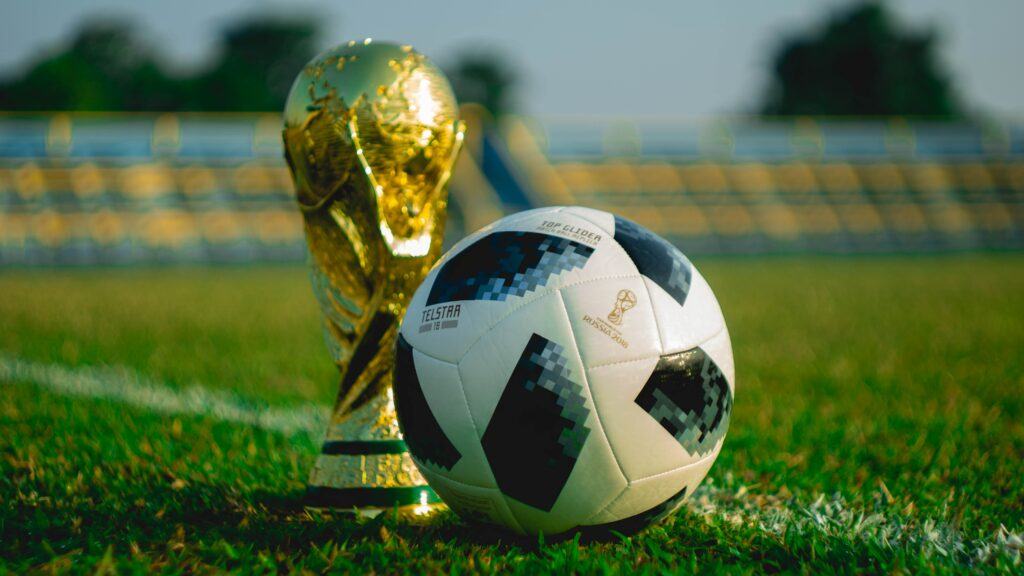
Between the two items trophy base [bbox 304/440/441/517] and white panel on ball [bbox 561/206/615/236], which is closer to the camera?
white panel on ball [bbox 561/206/615/236]

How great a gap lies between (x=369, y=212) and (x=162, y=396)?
2.31 m

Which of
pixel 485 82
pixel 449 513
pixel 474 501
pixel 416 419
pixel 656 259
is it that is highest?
pixel 656 259

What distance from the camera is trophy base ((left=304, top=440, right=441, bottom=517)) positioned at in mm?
2381

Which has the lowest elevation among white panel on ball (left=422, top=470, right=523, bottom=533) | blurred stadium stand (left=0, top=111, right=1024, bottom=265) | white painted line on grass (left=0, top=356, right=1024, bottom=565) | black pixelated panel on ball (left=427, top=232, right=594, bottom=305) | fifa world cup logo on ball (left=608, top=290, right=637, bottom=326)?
blurred stadium stand (left=0, top=111, right=1024, bottom=265)

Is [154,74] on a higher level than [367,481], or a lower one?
lower

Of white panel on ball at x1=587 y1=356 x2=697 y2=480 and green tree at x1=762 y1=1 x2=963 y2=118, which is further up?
white panel on ball at x1=587 y1=356 x2=697 y2=480

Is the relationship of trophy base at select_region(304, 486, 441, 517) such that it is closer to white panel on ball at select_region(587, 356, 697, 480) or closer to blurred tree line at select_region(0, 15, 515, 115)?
white panel on ball at select_region(587, 356, 697, 480)

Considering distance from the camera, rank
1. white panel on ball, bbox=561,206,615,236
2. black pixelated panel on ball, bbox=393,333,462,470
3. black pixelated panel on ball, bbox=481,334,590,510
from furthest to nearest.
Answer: white panel on ball, bbox=561,206,615,236
black pixelated panel on ball, bbox=393,333,462,470
black pixelated panel on ball, bbox=481,334,590,510

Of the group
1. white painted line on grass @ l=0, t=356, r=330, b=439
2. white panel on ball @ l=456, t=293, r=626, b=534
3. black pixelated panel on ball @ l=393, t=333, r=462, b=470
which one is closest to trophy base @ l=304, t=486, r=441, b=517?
black pixelated panel on ball @ l=393, t=333, r=462, b=470

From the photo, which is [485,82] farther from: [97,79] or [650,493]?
[650,493]

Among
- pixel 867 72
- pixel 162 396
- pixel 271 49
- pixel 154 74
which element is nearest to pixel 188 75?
pixel 154 74

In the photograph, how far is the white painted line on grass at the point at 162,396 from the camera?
375 centimetres

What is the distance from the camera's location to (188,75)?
56.7 meters

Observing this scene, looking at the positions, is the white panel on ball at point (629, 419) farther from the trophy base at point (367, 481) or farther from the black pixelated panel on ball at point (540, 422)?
the trophy base at point (367, 481)
